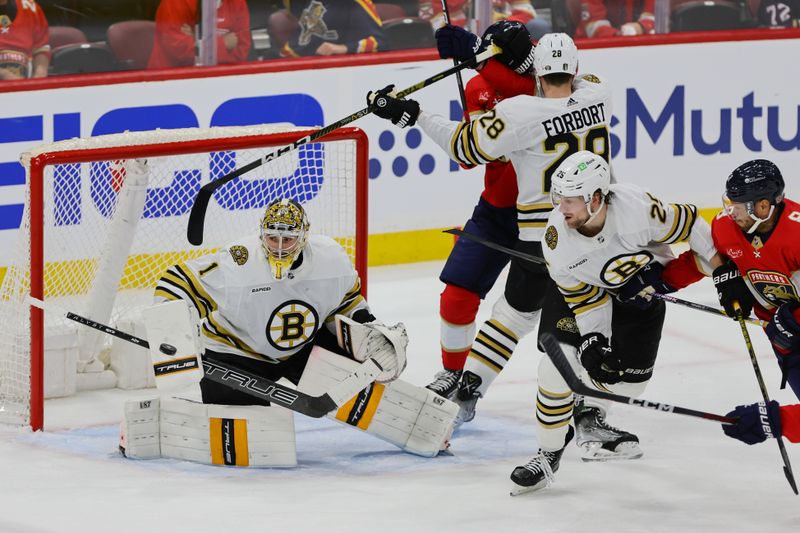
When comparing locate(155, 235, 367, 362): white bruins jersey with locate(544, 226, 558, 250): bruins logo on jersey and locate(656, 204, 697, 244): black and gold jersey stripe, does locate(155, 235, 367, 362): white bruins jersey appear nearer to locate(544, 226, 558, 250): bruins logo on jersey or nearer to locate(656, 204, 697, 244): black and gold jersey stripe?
locate(544, 226, 558, 250): bruins logo on jersey

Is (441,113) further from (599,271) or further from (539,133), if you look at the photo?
(599,271)

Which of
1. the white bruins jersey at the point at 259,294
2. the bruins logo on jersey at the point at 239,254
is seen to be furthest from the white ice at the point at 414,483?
the bruins logo on jersey at the point at 239,254

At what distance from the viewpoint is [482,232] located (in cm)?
474

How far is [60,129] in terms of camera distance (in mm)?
5867

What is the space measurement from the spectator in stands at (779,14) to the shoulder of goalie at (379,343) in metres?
3.60

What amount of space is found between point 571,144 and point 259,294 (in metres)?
1.00

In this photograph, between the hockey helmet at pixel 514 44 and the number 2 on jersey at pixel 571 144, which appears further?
the hockey helmet at pixel 514 44

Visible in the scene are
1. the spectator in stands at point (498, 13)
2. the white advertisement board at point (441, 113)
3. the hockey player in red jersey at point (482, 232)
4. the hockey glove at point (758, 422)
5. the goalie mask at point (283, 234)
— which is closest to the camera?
the hockey glove at point (758, 422)

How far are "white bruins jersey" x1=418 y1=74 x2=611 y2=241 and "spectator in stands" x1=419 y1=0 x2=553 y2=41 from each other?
2.22 meters

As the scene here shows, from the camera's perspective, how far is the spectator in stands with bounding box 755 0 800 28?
7.19 m

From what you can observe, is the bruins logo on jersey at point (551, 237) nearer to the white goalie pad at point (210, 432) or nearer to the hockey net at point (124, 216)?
the white goalie pad at point (210, 432)

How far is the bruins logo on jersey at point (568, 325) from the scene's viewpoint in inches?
161

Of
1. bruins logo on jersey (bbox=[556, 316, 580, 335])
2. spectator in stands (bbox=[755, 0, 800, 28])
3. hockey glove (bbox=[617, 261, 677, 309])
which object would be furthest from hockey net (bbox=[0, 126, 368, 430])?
spectator in stands (bbox=[755, 0, 800, 28])

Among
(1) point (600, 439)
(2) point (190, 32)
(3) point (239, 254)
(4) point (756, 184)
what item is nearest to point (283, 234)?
(3) point (239, 254)
